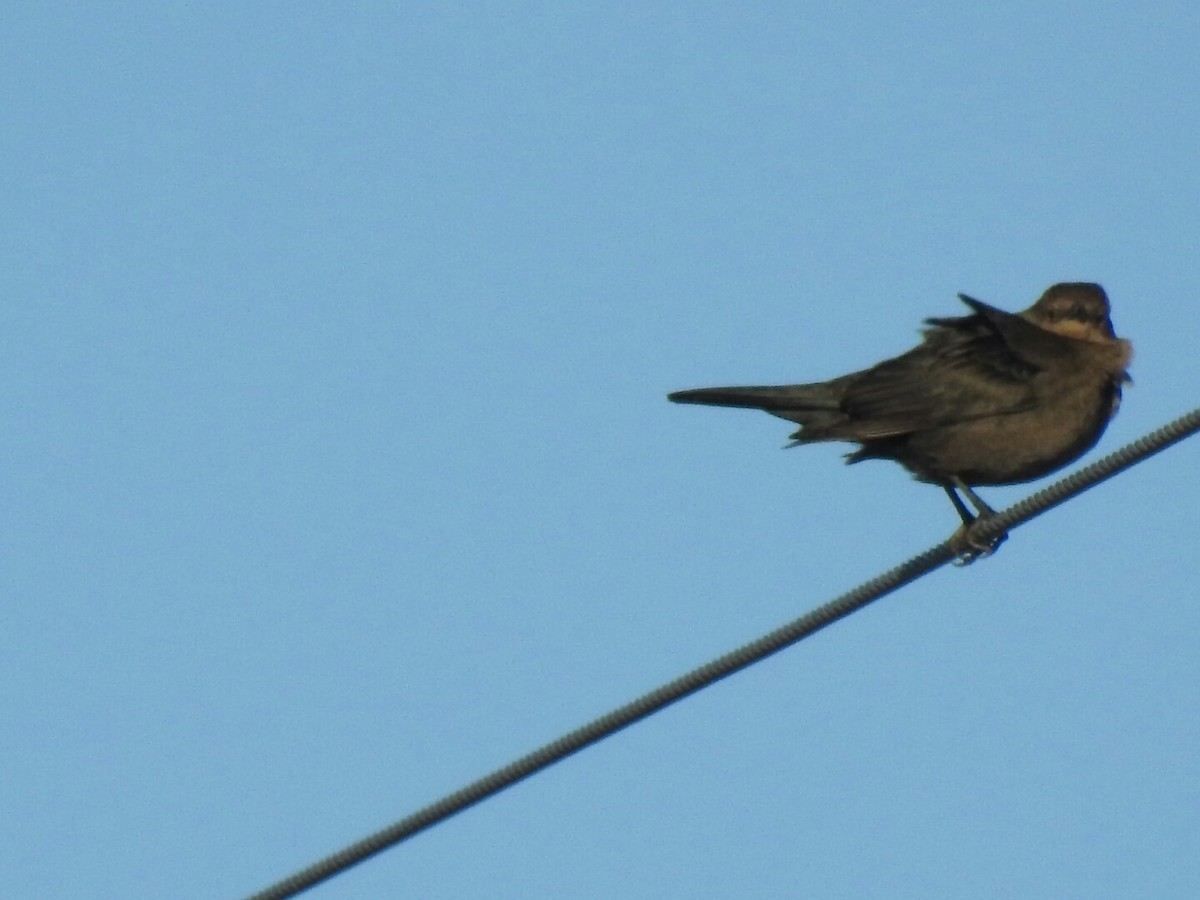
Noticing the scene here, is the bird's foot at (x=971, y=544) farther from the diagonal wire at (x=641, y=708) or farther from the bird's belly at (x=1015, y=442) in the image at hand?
the diagonal wire at (x=641, y=708)

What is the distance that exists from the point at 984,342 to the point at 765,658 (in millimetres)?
4322

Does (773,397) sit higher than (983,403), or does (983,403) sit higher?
(773,397)

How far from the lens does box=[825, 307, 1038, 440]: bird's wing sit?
11.3 meters

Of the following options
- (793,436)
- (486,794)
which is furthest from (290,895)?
(793,436)

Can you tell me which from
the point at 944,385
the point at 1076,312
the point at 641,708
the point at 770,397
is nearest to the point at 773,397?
the point at 770,397

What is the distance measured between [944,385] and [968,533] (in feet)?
4.54

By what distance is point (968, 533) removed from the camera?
10.4 meters

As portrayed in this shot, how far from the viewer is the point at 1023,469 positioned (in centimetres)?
1126

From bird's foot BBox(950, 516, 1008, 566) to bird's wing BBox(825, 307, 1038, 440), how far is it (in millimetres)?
630

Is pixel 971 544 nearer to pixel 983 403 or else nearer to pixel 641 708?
pixel 983 403

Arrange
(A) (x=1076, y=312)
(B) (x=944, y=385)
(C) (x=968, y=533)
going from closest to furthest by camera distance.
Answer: (C) (x=968, y=533), (B) (x=944, y=385), (A) (x=1076, y=312)

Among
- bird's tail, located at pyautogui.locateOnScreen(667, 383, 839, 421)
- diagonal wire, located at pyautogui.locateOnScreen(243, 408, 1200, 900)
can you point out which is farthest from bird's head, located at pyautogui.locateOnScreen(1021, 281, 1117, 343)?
diagonal wire, located at pyautogui.locateOnScreen(243, 408, 1200, 900)

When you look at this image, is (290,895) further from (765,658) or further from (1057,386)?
(1057,386)

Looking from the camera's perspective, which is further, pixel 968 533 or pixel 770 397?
pixel 770 397
